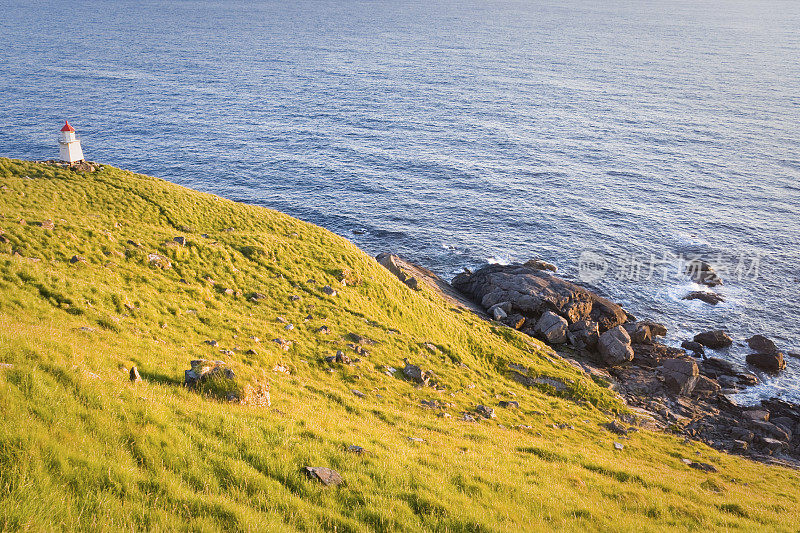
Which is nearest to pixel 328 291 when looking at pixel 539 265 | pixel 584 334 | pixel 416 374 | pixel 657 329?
pixel 416 374

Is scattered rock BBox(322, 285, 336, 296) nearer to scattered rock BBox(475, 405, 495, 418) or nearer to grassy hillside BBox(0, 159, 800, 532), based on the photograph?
grassy hillside BBox(0, 159, 800, 532)

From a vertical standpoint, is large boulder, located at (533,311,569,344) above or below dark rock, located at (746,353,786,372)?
above

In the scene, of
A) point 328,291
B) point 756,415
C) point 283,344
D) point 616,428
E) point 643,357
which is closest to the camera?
point 283,344

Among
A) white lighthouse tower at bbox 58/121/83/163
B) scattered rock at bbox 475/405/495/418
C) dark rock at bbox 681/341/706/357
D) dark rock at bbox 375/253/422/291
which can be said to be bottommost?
dark rock at bbox 681/341/706/357

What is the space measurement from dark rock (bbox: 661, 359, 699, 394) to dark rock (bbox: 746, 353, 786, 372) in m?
8.83

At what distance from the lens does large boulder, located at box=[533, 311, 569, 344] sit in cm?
4722

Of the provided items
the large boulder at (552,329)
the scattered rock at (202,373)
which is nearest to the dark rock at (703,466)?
the large boulder at (552,329)

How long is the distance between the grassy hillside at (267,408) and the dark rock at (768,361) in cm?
1955

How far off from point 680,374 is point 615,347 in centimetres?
578

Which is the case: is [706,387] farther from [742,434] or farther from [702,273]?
[702,273]

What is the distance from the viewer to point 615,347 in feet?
150

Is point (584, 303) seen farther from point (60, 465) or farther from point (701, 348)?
point (60, 465)

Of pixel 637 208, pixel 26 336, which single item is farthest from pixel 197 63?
pixel 26 336

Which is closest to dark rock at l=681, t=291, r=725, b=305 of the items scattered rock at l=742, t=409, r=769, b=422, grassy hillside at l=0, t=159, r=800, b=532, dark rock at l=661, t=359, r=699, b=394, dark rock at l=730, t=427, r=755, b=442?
dark rock at l=661, t=359, r=699, b=394
